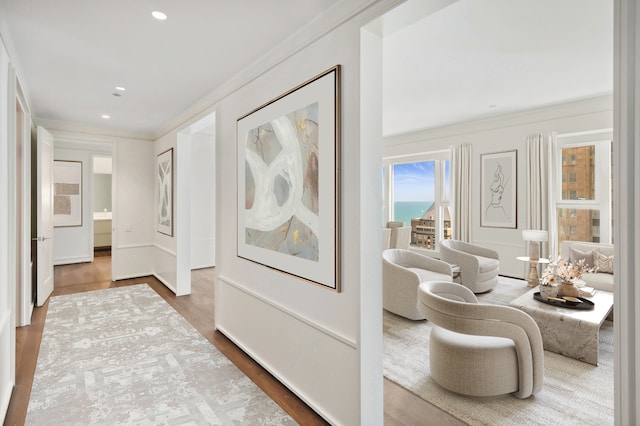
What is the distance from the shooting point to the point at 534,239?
15.4ft

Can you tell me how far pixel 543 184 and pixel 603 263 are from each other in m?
1.44

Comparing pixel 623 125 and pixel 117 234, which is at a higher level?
pixel 623 125

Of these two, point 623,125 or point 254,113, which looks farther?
point 254,113

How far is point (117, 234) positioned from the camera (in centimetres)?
564

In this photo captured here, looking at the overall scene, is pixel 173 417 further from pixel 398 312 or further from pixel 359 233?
pixel 398 312

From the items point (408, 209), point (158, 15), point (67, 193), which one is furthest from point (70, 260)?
point (408, 209)

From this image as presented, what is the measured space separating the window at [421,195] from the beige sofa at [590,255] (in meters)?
2.34

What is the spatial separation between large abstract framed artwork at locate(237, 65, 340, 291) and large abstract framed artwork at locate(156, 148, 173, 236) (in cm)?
245

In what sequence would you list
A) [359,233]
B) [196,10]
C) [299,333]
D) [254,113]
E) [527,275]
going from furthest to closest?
[527,275] < [254,113] < [299,333] < [196,10] < [359,233]

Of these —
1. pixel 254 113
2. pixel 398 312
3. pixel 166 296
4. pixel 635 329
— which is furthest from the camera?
pixel 166 296

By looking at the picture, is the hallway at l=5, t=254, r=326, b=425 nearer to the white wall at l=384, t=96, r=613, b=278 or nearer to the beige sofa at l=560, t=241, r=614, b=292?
the beige sofa at l=560, t=241, r=614, b=292

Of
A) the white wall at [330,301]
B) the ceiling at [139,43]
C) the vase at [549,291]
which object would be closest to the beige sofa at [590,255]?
the vase at [549,291]

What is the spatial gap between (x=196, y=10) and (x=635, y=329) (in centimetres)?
252

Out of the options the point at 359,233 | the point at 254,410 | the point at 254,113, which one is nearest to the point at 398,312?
the point at 254,410
